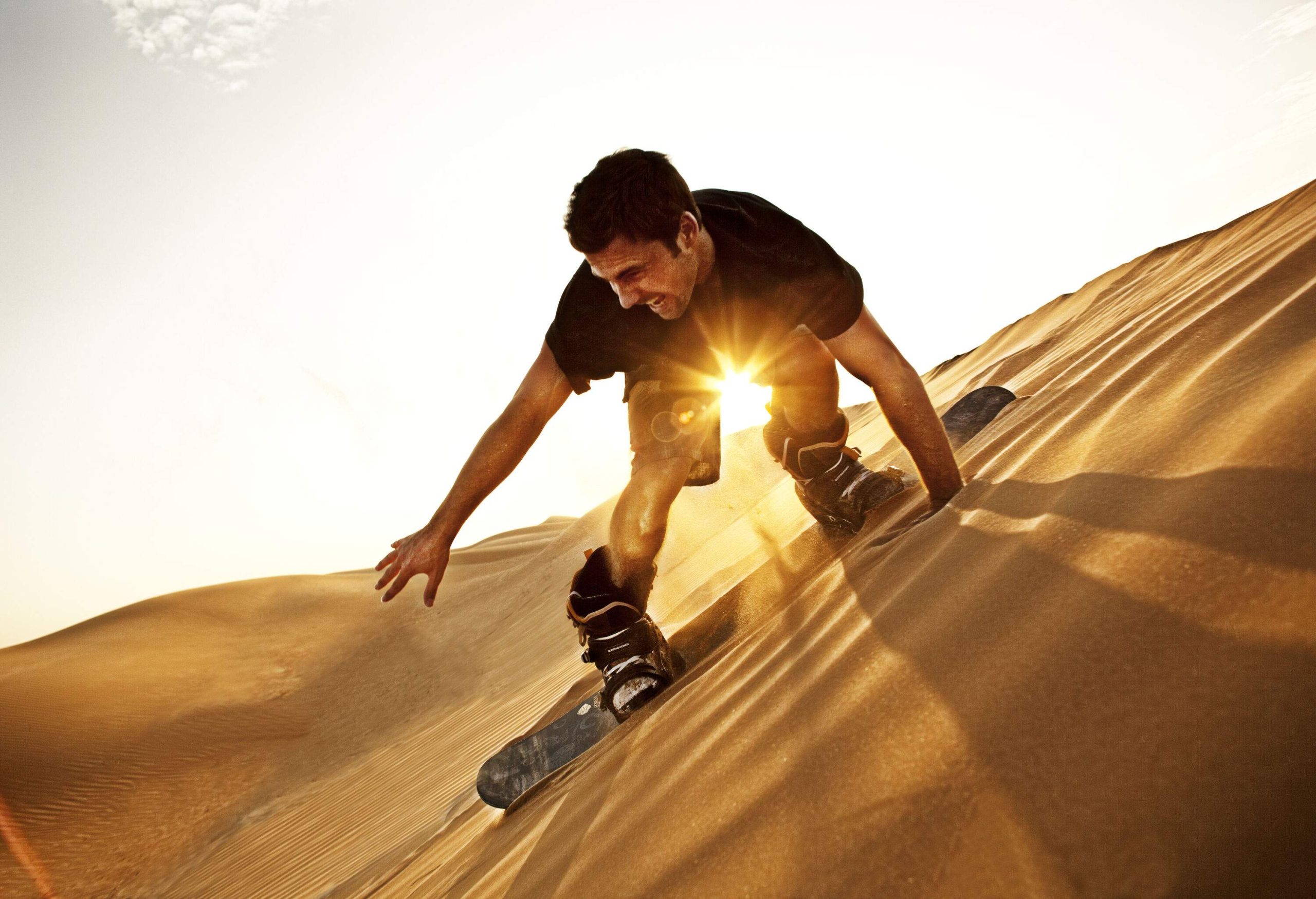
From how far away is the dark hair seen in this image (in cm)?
205

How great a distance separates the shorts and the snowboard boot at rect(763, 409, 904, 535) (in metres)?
0.46

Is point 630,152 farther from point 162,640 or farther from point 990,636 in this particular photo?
point 162,640

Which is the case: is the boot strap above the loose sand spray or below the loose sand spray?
below

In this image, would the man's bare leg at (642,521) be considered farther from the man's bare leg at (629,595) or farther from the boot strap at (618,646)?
the boot strap at (618,646)

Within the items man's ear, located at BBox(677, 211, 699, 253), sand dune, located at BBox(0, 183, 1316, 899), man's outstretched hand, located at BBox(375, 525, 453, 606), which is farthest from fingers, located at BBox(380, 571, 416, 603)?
man's ear, located at BBox(677, 211, 699, 253)

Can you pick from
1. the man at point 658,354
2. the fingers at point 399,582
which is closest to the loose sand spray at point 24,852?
the fingers at point 399,582

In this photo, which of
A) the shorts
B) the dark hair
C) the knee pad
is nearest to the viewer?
the dark hair

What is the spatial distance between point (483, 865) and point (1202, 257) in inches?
304

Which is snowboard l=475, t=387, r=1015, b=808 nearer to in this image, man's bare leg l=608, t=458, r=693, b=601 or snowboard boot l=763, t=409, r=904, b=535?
snowboard boot l=763, t=409, r=904, b=535

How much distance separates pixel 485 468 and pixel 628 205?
981mm

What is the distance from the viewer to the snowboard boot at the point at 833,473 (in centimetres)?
295

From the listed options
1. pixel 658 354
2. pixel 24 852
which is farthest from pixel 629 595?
pixel 24 852

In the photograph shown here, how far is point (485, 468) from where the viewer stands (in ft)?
7.79

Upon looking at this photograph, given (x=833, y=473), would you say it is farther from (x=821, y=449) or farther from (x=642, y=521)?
(x=642, y=521)
